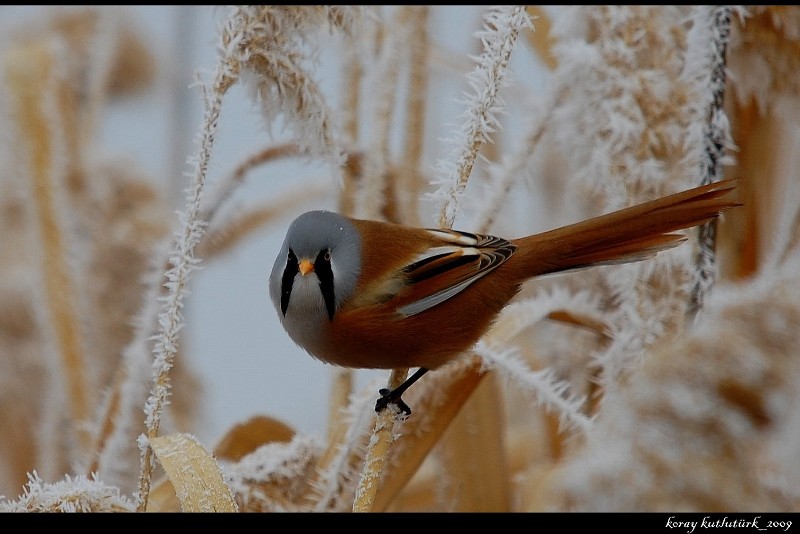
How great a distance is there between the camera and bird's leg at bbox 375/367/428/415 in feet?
4.05

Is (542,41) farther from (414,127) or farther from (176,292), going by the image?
(176,292)

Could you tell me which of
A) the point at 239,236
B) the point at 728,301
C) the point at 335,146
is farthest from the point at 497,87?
the point at 239,236

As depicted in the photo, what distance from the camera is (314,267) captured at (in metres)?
1.43

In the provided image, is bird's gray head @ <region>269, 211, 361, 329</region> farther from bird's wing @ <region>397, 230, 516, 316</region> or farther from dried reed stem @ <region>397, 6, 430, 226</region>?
dried reed stem @ <region>397, 6, 430, 226</region>

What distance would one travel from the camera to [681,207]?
3.85ft

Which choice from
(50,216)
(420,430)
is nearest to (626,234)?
(420,430)

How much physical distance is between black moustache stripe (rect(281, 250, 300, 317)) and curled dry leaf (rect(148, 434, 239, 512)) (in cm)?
48

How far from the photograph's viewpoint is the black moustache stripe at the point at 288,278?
143cm

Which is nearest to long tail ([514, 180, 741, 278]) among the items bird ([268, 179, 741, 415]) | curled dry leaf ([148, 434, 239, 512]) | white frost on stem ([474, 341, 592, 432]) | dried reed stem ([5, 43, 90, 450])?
bird ([268, 179, 741, 415])

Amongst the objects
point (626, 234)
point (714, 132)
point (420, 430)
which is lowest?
point (420, 430)

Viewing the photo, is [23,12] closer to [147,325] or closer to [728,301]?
[147,325]

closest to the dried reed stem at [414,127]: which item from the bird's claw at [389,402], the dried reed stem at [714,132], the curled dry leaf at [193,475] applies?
the bird's claw at [389,402]

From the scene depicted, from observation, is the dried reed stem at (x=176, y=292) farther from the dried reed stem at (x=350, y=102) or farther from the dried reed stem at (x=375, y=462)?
the dried reed stem at (x=350, y=102)

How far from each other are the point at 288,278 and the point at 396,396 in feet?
0.94
